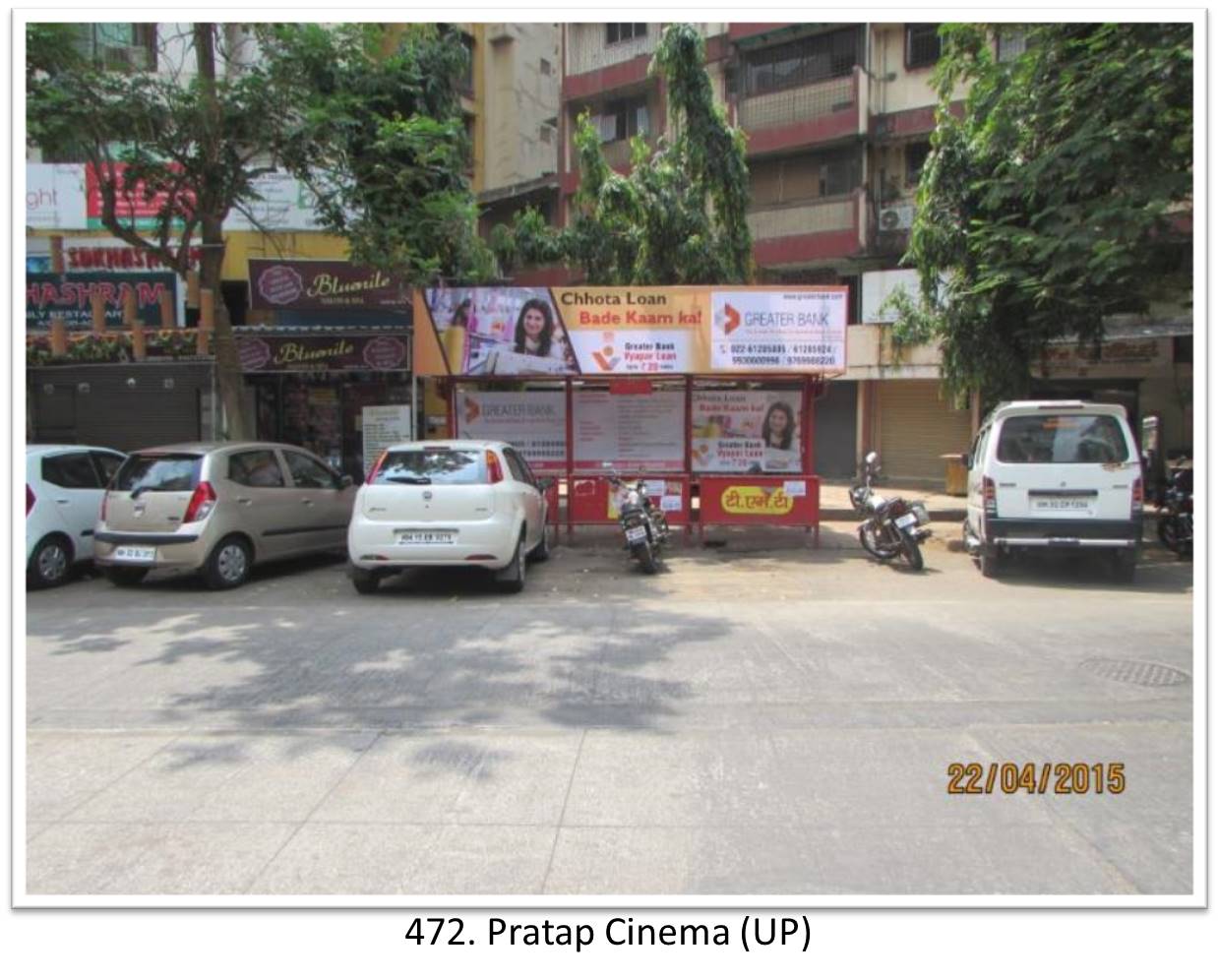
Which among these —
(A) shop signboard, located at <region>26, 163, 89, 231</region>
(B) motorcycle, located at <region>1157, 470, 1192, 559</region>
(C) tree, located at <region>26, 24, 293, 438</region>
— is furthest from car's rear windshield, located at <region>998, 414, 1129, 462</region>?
(A) shop signboard, located at <region>26, 163, 89, 231</region>

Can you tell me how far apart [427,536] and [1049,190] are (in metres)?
8.02

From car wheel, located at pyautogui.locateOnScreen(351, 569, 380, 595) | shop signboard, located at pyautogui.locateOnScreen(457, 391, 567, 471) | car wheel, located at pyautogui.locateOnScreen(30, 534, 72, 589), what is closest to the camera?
car wheel, located at pyautogui.locateOnScreen(351, 569, 380, 595)

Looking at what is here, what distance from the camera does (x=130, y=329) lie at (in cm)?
1644

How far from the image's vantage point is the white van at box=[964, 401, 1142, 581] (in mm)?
9969

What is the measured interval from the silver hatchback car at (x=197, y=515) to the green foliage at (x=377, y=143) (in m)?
3.70

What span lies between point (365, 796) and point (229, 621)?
4391 millimetres

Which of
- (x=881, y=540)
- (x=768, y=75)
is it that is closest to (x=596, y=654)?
(x=881, y=540)

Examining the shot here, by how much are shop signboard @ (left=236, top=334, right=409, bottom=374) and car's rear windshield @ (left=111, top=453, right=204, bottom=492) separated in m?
6.25

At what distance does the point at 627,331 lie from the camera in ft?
42.4

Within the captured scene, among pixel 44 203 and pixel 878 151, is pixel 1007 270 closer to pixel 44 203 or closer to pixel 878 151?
pixel 878 151

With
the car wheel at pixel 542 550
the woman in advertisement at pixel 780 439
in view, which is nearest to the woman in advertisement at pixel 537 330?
the car wheel at pixel 542 550
